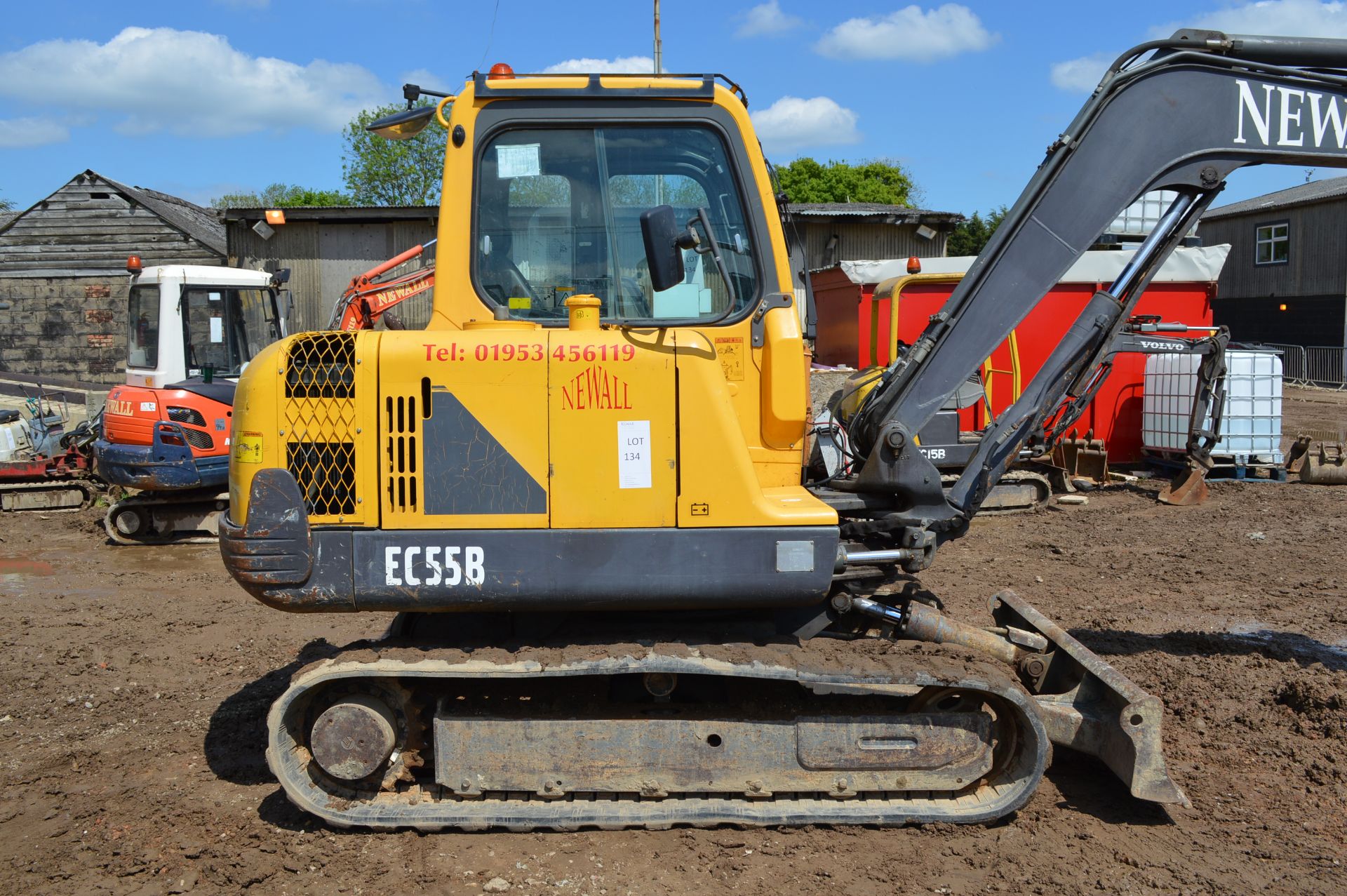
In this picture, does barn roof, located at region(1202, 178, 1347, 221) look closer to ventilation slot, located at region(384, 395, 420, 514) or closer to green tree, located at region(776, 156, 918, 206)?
green tree, located at region(776, 156, 918, 206)

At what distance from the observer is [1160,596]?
8.00m

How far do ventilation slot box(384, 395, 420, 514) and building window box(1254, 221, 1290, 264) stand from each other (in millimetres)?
34087

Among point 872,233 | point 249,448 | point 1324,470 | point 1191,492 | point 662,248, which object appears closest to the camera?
point 662,248

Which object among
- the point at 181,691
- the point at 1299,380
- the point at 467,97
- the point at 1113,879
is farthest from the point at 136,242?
the point at 1299,380

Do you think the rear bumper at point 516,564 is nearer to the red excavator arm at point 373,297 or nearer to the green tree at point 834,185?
the red excavator arm at point 373,297

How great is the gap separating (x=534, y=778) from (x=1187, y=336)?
1224 centimetres

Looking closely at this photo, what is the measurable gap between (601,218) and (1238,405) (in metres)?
11.2

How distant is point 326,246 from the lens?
70.1 feet

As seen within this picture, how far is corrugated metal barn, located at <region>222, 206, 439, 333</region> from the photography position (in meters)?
21.1

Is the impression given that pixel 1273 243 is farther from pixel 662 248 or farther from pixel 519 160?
pixel 662 248

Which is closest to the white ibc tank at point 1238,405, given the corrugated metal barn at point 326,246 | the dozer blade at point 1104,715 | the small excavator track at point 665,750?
the dozer blade at point 1104,715

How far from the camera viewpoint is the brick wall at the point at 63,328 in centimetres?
2395

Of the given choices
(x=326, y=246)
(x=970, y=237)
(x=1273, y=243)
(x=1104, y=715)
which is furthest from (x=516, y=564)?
(x=970, y=237)

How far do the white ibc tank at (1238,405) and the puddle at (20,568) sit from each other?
1249 centimetres
